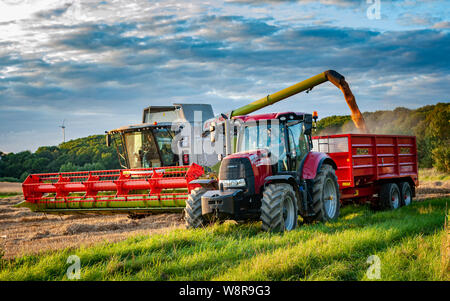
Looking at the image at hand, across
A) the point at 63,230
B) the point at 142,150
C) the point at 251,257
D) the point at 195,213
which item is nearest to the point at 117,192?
the point at 63,230

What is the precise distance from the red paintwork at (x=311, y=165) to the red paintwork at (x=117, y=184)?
250cm

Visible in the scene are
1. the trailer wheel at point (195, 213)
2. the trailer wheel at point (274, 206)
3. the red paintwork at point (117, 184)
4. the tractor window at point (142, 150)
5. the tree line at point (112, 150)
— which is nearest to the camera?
the trailer wheel at point (274, 206)

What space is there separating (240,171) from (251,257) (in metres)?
2.33

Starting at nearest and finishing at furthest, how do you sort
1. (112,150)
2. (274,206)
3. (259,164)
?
(274,206) < (259,164) < (112,150)

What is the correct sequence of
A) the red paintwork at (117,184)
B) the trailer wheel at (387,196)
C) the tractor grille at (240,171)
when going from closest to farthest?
the tractor grille at (240,171)
the red paintwork at (117,184)
the trailer wheel at (387,196)

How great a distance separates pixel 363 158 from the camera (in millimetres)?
11922

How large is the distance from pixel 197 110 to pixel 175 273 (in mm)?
13019

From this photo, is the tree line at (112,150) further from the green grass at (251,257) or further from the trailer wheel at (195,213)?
the green grass at (251,257)

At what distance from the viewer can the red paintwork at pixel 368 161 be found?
37.5ft

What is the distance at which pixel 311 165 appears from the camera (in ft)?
31.5

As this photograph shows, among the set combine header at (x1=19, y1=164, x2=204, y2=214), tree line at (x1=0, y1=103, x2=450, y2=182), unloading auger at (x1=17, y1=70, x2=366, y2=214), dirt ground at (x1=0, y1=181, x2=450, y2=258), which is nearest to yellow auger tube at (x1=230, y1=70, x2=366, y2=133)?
unloading auger at (x1=17, y1=70, x2=366, y2=214)

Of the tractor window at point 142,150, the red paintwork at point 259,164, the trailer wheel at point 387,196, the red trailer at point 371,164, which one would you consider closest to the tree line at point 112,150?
the red trailer at point 371,164

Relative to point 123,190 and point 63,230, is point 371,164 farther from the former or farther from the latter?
point 63,230

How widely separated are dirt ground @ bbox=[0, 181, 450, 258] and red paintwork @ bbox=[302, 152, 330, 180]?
109 inches
